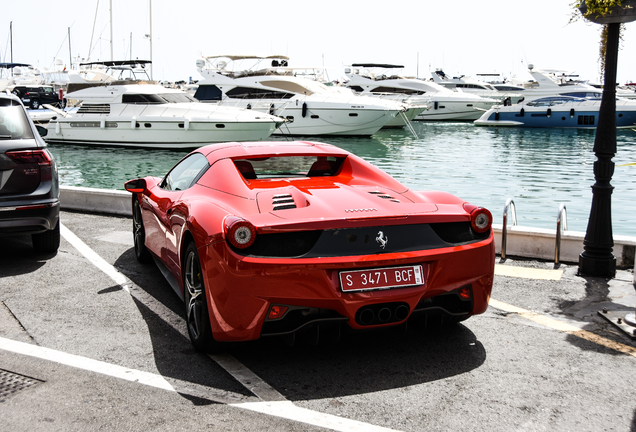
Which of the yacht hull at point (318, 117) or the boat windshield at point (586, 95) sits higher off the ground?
the boat windshield at point (586, 95)

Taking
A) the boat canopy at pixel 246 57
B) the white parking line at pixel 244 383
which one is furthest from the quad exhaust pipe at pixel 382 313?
the boat canopy at pixel 246 57

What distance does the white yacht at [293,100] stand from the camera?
109 ft

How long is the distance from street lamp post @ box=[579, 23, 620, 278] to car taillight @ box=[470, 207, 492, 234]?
253cm

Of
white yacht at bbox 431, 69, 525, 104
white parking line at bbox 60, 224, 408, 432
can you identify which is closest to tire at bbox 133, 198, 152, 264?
white parking line at bbox 60, 224, 408, 432

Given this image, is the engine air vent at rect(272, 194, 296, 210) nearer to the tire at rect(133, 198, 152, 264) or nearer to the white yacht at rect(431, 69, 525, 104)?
the tire at rect(133, 198, 152, 264)

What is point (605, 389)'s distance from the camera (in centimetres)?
360

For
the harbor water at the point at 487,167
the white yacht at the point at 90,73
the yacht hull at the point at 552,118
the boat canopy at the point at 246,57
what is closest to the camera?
the harbor water at the point at 487,167

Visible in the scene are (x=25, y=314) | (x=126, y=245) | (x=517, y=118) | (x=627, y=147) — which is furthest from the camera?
(x=517, y=118)

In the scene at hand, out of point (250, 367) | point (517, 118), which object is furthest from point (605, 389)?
point (517, 118)

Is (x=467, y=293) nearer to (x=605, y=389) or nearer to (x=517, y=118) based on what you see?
(x=605, y=389)

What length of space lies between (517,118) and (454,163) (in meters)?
23.6

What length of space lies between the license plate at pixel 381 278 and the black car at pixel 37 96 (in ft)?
163

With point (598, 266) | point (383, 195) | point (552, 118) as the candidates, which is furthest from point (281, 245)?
point (552, 118)

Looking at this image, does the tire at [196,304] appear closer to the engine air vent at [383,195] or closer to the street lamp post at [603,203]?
the engine air vent at [383,195]
